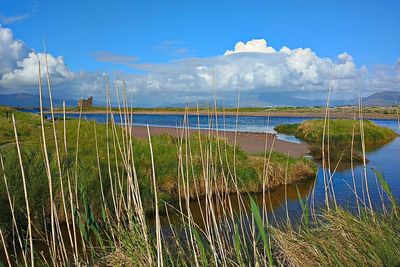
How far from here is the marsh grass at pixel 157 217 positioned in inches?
133

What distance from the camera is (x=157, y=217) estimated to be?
9.18 ft

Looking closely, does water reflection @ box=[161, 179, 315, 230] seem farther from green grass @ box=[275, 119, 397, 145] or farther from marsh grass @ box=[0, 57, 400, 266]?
green grass @ box=[275, 119, 397, 145]

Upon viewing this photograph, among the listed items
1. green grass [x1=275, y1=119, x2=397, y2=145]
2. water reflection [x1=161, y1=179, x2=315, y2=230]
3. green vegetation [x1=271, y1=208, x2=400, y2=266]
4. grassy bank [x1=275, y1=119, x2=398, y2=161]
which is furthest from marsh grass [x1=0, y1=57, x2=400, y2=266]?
green grass [x1=275, y1=119, x2=397, y2=145]

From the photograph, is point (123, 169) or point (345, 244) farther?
point (123, 169)

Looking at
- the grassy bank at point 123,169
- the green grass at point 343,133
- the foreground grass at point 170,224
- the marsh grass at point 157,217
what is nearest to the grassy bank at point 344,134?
the green grass at point 343,133

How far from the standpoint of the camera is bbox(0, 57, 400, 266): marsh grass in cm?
338

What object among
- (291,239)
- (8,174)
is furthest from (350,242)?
(8,174)

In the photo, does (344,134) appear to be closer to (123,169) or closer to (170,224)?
(123,169)

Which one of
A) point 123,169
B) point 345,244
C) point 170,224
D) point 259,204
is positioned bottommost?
point 259,204

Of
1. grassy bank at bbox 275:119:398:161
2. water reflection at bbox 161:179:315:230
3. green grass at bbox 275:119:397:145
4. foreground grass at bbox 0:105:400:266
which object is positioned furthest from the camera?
green grass at bbox 275:119:397:145

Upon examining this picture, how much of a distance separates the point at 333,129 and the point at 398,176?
1584 cm

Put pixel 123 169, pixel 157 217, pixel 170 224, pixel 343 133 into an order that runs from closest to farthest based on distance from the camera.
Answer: pixel 157 217 → pixel 170 224 → pixel 123 169 → pixel 343 133

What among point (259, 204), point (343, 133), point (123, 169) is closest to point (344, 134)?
point (343, 133)

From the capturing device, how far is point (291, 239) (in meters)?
4.54
